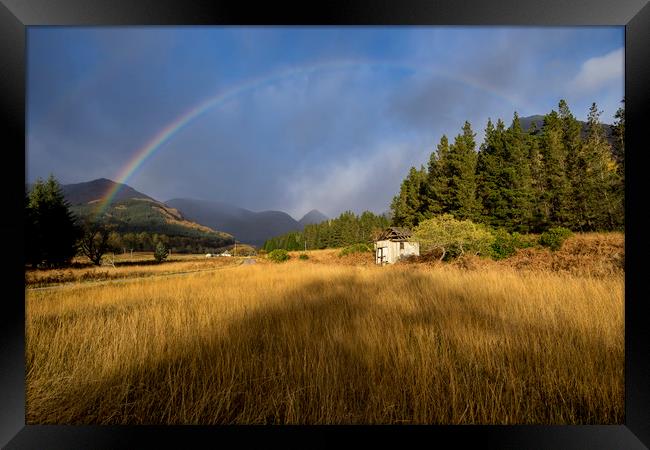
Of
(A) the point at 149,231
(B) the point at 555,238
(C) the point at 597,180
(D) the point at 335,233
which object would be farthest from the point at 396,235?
(D) the point at 335,233

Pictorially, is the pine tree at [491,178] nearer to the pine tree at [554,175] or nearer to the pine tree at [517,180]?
the pine tree at [517,180]

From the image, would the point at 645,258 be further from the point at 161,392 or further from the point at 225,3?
the point at 161,392

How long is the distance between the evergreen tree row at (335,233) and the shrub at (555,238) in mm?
37194

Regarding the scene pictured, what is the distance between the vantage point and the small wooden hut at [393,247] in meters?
19.4

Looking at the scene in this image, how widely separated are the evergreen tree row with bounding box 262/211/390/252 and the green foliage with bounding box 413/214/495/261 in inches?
1366

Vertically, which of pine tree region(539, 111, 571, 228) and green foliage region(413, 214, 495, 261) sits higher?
pine tree region(539, 111, 571, 228)

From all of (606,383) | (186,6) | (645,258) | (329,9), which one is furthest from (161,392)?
(645,258)

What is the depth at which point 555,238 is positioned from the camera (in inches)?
456

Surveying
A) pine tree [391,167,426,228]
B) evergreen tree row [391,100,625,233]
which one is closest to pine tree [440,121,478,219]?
evergreen tree row [391,100,625,233]

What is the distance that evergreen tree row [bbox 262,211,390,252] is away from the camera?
5456cm

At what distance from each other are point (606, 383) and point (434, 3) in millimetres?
2988

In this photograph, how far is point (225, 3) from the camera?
5.32ft

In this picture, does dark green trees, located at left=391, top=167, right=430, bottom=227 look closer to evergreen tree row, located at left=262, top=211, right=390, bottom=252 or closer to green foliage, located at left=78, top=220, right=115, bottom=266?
evergreen tree row, located at left=262, top=211, right=390, bottom=252

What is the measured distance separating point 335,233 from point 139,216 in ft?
133
